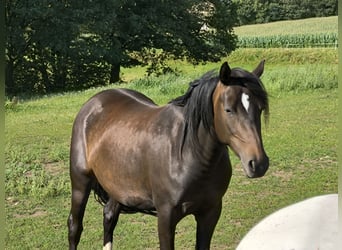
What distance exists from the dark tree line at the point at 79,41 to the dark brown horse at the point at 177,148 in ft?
11.7

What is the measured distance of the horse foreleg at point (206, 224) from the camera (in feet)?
7.39

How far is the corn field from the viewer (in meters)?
4.43

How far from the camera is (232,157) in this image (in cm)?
499

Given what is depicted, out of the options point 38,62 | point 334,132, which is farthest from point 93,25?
point 334,132

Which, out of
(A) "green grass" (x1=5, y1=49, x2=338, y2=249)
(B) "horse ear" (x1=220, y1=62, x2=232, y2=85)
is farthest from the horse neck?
(A) "green grass" (x1=5, y1=49, x2=338, y2=249)

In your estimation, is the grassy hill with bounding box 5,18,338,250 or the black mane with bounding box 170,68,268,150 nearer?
the black mane with bounding box 170,68,268,150

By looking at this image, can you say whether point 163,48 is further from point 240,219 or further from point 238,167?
point 240,219

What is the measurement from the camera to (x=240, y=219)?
3836 millimetres

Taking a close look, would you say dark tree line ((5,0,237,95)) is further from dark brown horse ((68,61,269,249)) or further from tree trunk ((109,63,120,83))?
dark brown horse ((68,61,269,249))

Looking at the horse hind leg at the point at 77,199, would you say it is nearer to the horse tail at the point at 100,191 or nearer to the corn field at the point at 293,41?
the horse tail at the point at 100,191

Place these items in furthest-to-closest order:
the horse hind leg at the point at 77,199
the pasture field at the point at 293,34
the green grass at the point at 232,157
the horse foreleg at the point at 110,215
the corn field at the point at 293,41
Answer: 1. the corn field at the point at 293,41
2. the pasture field at the point at 293,34
3. the green grass at the point at 232,157
4. the horse foreleg at the point at 110,215
5. the horse hind leg at the point at 77,199

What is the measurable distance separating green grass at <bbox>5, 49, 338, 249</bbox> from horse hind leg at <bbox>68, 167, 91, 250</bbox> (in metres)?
0.58

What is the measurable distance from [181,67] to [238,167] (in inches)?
68.9

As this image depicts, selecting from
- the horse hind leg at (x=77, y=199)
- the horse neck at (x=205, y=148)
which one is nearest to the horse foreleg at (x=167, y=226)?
the horse neck at (x=205, y=148)
